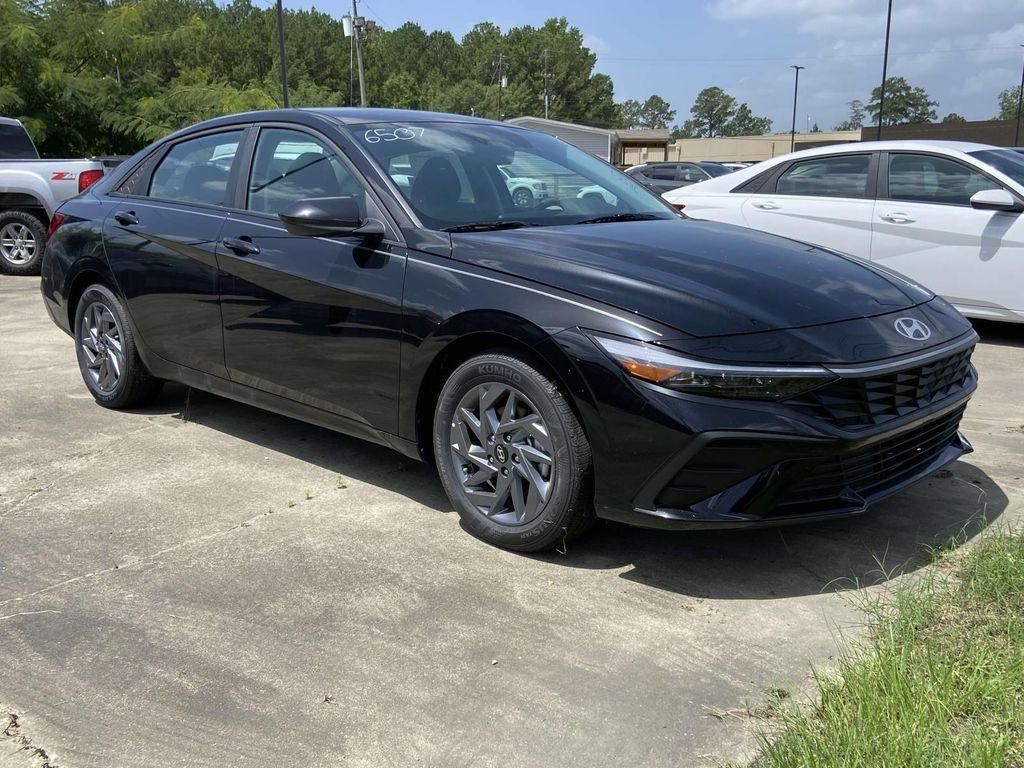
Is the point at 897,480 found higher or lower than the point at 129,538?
higher

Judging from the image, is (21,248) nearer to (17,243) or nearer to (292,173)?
(17,243)

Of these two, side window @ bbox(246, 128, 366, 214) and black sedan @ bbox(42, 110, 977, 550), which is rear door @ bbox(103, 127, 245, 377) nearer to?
black sedan @ bbox(42, 110, 977, 550)

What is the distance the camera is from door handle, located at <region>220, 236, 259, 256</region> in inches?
177

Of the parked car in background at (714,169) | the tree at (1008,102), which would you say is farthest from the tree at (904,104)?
the parked car in background at (714,169)

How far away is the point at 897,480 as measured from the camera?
3.55 metres

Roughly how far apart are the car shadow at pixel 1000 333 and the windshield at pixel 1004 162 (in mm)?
1183

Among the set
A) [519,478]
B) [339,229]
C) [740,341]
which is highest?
[339,229]

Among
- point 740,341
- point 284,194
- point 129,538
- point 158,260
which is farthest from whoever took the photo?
point 158,260

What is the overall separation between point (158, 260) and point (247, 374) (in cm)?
88

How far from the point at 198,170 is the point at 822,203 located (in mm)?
5103

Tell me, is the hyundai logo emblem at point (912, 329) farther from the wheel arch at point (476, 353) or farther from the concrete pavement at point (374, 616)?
the wheel arch at point (476, 353)

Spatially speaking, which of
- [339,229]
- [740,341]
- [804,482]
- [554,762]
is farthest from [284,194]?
[554,762]

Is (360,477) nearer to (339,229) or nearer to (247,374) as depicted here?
(247,374)

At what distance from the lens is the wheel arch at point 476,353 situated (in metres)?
3.36
